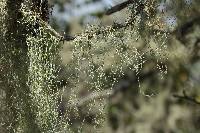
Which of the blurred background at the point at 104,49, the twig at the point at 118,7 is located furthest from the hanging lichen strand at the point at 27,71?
the twig at the point at 118,7

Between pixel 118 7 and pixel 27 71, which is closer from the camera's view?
pixel 27 71

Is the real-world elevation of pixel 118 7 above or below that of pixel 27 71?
above

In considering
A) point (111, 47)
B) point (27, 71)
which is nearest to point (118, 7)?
point (111, 47)

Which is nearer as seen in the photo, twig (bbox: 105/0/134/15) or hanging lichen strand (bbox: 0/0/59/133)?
hanging lichen strand (bbox: 0/0/59/133)

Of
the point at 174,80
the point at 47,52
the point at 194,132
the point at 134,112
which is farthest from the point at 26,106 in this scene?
the point at 134,112

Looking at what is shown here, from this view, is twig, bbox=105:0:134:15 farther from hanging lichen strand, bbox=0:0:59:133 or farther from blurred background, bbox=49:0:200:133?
hanging lichen strand, bbox=0:0:59:133

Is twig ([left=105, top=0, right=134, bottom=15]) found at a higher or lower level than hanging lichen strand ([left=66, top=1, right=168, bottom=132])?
higher

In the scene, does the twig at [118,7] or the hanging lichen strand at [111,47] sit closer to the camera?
the hanging lichen strand at [111,47]

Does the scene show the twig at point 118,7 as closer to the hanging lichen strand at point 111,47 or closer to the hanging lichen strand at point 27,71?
the hanging lichen strand at point 111,47

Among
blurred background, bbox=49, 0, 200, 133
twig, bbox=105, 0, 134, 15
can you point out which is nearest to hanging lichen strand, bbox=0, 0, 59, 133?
blurred background, bbox=49, 0, 200, 133

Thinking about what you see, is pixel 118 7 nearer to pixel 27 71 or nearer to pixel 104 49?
pixel 104 49

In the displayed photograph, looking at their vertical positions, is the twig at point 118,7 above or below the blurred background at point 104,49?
above
